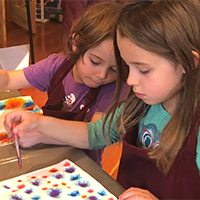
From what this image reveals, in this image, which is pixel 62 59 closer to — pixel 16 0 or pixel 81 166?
pixel 81 166

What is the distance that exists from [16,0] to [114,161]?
3024 mm

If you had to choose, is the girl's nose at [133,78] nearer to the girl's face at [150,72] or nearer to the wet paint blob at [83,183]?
the girl's face at [150,72]

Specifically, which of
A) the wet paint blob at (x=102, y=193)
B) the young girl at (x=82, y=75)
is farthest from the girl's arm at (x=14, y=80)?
the wet paint blob at (x=102, y=193)

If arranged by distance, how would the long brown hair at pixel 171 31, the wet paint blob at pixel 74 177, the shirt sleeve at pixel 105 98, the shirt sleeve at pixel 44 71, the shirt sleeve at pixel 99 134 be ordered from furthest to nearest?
the shirt sleeve at pixel 44 71 < the shirt sleeve at pixel 105 98 < the shirt sleeve at pixel 99 134 < the wet paint blob at pixel 74 177 < the long brown hair at pixel 171 31

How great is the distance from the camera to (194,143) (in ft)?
2.14

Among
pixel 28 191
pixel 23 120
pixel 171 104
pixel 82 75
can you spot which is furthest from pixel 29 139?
pixel 171 104

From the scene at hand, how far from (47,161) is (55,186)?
0.30 feet

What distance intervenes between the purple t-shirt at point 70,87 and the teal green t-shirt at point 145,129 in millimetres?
121

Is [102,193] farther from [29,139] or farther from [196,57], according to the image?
[196,57]

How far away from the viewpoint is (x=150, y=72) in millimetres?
617

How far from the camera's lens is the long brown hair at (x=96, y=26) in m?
0.83

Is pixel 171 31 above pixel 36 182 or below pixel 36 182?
above

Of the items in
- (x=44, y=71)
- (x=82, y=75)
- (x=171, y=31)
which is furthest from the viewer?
(x=44, y=71)

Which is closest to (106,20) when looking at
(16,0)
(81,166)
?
(81,166)
